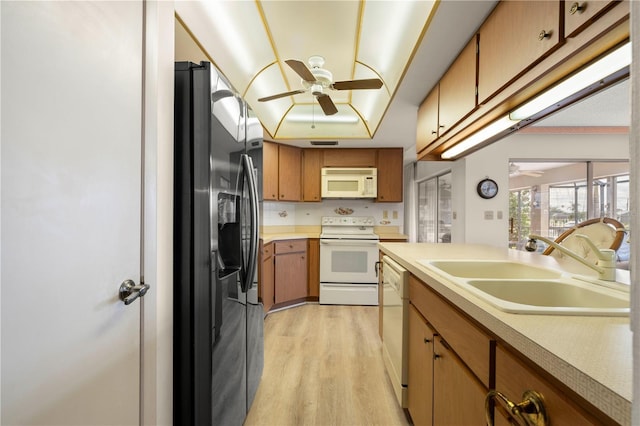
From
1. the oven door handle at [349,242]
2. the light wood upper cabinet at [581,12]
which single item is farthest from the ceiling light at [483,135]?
the oven door handle at [349,242]

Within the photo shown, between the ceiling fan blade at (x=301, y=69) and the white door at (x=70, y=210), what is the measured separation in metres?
1.13

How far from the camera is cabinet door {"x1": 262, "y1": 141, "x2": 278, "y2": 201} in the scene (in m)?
3.73

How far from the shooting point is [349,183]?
160 inches

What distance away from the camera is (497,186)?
353 cm

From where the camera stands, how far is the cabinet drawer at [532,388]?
0.48m

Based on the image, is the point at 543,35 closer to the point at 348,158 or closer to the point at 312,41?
the point at 312,41

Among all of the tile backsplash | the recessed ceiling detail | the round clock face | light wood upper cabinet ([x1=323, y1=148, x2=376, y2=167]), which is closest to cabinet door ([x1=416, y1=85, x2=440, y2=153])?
the recessed ceiling detail

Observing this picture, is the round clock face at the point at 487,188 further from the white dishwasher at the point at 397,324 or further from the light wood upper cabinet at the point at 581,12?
the light wood upper cabinet at the point at 581,12

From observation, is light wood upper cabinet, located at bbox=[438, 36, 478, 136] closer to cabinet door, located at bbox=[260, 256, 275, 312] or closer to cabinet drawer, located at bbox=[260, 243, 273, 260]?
cabinet drawer, located at bbox=[260, 243, 273, 260]

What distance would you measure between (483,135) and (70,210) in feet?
6.79

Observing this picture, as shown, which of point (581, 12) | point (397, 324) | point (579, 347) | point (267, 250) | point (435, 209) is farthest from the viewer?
point (435, 209)

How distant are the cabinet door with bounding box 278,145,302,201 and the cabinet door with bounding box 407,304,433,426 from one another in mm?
2801

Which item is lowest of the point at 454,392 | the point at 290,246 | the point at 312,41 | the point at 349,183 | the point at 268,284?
the point at 268,284

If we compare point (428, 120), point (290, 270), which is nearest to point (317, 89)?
point (428, 120)
